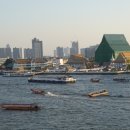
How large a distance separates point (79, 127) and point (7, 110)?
4981mm

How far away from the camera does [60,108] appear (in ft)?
64.6

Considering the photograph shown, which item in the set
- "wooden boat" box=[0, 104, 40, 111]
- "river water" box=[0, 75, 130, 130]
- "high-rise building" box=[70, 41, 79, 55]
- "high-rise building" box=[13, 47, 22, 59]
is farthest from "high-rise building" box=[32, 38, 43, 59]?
"wooden boat" box=[0, 104, 40, 111]

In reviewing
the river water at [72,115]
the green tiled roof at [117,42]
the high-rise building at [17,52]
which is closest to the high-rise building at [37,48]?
the high-rise building at [17,52]

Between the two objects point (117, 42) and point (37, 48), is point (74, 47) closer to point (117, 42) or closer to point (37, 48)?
point (37, 48)

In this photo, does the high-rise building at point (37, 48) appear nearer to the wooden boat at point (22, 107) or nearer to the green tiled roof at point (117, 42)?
the green tiled roof at point (117, 42)

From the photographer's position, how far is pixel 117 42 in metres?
69.8

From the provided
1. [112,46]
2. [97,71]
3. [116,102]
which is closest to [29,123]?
[116,102]

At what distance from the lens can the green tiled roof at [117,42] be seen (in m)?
68.8

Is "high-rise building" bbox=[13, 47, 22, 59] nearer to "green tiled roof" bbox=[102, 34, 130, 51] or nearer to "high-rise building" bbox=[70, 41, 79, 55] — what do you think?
"high-rise building" bbox=[70, 41, 79, 55]

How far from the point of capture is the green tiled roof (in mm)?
68812

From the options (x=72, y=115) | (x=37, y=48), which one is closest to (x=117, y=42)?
(x=72, y=115)

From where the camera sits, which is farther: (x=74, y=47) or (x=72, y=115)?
(x=74, y=47)

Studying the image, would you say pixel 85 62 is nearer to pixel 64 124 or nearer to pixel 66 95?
pixel 66 95

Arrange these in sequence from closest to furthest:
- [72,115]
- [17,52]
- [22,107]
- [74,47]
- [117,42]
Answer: [72,115] < [22,107] < [117,42] < [17,52] < [74,47]
